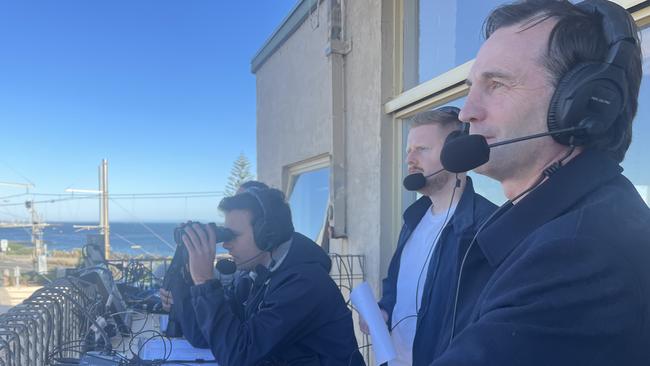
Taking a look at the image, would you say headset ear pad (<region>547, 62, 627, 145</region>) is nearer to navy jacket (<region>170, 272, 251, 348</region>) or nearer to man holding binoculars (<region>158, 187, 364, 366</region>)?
man holding binoculars (<region>158, 187, 364, 366</region>)

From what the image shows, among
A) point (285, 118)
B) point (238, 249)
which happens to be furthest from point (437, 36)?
point (285, 118)

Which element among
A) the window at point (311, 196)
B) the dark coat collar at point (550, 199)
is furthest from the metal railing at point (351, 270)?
the dark coat collar at point (550, 199)

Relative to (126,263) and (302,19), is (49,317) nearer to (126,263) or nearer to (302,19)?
(126,263)

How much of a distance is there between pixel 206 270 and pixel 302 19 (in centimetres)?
486

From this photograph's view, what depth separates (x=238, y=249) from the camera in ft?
6.29

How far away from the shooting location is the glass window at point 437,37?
2840 mm

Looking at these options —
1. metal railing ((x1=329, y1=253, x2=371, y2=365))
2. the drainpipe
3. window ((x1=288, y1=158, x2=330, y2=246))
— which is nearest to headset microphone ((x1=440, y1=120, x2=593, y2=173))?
metal railing ((x1=329, y1=253, x2=371, y2=365))

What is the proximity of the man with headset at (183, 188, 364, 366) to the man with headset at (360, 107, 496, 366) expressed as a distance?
7.7 inches

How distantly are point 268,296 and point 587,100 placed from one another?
1322 millimetres

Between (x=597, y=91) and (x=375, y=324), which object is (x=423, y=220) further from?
(x=597, y=91)

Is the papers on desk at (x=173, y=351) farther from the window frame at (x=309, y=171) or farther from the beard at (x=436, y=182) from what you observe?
the window frame at (x=309, y=171)

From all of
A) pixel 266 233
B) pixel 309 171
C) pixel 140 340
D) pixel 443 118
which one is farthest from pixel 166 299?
pixel 309 171

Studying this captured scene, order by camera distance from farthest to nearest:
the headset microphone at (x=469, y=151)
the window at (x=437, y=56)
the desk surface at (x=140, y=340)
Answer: the window at (x=437, y=56), the desk surface at (x=140, y=340), the headset microphone at (x=469, y=151)

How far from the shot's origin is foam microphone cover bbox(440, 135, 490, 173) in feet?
2.66
